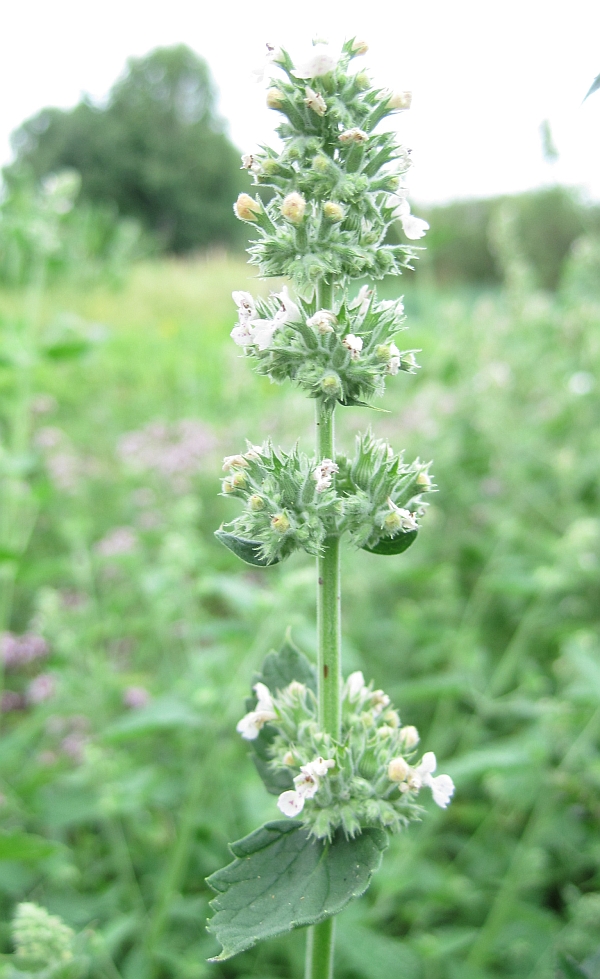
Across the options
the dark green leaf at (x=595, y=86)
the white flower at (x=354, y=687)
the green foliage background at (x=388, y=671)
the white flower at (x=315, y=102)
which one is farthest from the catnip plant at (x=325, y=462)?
the green foliage background at (x=388, y=671)

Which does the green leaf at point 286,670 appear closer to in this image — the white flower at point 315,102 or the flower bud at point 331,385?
the flower bud at point 331,385

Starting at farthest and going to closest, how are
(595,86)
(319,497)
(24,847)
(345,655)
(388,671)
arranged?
(388,671)
(345,655)
(24,847)
(319,497)
(595,86)

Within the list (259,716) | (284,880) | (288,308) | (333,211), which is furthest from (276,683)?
(333,211)

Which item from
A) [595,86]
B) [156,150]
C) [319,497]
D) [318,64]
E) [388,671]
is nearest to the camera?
[595,86]

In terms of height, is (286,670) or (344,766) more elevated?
(286,670)

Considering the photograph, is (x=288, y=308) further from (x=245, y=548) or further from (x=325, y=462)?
(x=245, y=548)

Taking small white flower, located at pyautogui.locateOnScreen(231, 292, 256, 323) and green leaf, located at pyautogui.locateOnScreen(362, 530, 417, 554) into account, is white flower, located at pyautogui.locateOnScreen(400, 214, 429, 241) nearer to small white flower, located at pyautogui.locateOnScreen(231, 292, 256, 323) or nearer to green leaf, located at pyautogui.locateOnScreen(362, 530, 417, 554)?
small white flower, located at pyautogui.locateOnScreen(231, 292, 256, 323)

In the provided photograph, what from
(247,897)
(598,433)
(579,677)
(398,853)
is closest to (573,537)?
(579,677)

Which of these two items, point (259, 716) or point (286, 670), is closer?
point (259, 716)
